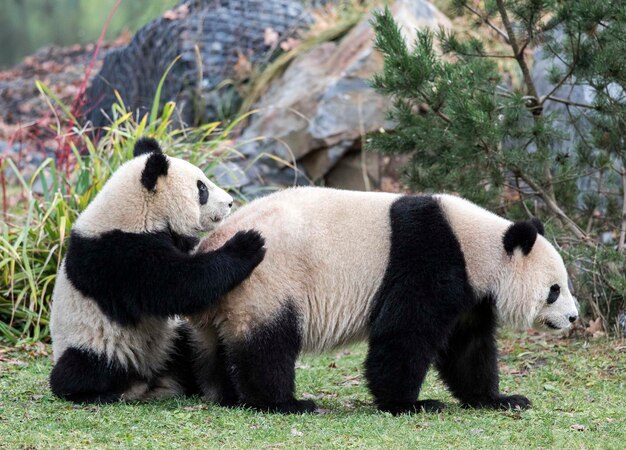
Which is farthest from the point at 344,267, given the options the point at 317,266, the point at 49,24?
the point at 49,24

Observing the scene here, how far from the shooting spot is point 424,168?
26.3ft

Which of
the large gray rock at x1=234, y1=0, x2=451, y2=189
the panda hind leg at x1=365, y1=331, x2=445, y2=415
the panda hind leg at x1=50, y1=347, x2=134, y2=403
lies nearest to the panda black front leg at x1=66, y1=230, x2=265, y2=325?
the panda hind leg at x1=50, y1=347, x2=134, y2=403

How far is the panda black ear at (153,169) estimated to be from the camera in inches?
211

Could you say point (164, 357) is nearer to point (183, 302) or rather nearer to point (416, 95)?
point (183, 302)

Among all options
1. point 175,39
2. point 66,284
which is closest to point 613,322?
point 66,284

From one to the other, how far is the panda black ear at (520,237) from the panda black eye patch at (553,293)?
34 cm

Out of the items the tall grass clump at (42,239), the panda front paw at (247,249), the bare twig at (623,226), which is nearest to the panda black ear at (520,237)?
the panda front paw at (247,249)

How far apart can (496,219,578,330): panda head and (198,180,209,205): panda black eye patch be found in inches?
74.5

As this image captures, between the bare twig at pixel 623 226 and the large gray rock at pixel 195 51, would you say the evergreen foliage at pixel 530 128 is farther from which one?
the large gray rock at pixel 195 51

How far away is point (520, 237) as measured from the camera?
5.36 metres

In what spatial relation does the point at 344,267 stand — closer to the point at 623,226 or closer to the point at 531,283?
the point at 531,283

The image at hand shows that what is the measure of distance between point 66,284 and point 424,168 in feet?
12.0

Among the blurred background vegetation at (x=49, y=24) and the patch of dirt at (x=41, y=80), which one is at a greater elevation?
the blurred background vegetation at (x=49, y=24)

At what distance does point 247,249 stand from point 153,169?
77 centimetres
